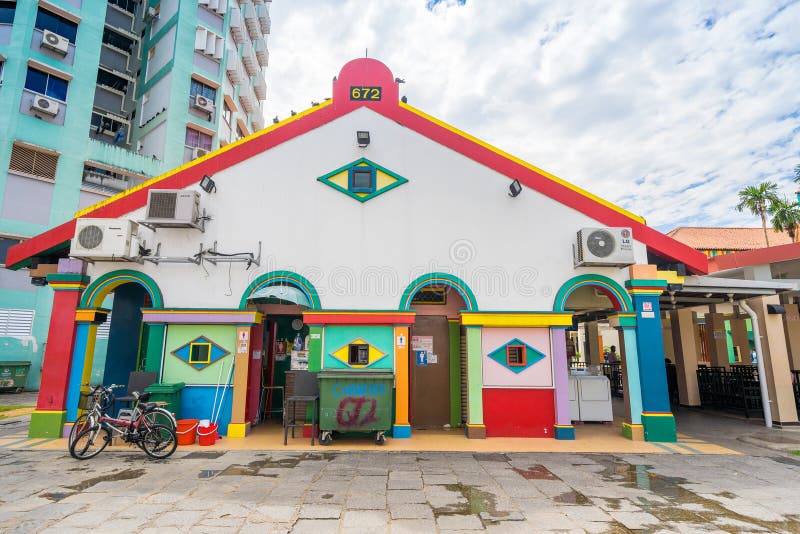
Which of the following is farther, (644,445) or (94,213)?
(94,213)

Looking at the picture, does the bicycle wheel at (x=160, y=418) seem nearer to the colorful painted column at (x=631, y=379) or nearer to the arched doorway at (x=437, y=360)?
the arched doorway at (x=437, y=360)

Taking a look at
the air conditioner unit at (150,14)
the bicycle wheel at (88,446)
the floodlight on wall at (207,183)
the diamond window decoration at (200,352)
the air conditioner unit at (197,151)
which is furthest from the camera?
the air conditioner unit at (150,14)

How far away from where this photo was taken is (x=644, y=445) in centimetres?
827

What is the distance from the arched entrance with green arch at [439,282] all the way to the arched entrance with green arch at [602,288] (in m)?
1.79

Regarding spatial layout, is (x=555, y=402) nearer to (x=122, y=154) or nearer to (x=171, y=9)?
(x=122, y=154)

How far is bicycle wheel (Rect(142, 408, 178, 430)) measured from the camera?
7.19 m

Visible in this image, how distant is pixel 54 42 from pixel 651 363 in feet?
83.2

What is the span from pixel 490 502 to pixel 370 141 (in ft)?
24.2

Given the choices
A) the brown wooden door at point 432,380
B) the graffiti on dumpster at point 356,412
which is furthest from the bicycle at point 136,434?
the brown wooden door at point 432,380

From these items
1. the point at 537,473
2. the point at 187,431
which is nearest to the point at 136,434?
the point at 187,431

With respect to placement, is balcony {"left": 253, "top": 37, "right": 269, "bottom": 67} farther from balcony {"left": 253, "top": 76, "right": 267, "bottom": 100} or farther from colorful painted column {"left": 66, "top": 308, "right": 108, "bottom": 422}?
colorful painted column {"left": 66, "top": 308, "right": 108, "bottom": 422}

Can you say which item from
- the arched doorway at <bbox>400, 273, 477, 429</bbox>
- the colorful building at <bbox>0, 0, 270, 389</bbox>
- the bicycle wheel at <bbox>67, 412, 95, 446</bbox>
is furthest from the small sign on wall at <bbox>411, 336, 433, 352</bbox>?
the colorful building at <bbox>0, 0, 270, 389</bbox>

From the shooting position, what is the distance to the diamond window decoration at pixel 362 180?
9.42 meters

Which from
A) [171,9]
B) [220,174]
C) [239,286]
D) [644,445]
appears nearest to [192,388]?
[239,286]
